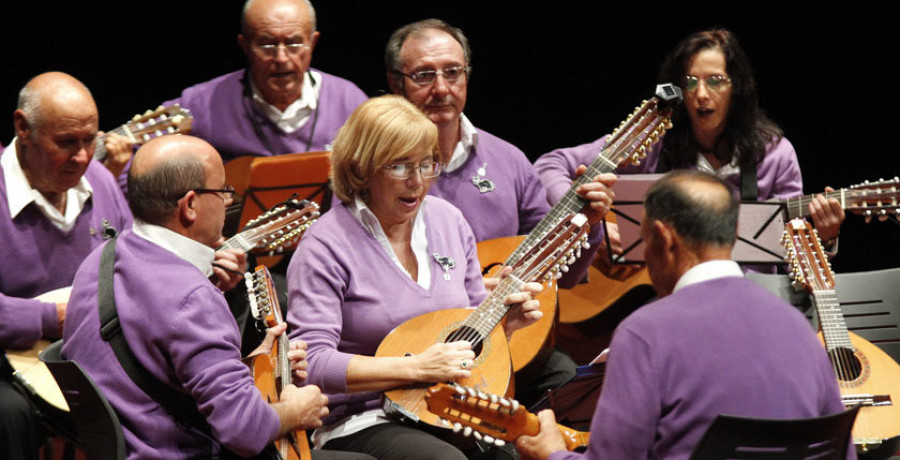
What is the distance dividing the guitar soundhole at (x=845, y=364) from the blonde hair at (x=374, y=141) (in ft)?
5.58

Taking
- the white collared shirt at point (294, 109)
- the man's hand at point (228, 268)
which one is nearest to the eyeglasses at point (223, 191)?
the man's hand at point (228, 268)

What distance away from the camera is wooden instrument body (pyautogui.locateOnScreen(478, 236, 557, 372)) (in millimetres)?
3869

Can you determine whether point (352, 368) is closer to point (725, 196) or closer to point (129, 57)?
point (725, 196)

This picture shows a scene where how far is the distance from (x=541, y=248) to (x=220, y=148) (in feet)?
5.45

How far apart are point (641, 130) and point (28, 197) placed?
228 centimetres

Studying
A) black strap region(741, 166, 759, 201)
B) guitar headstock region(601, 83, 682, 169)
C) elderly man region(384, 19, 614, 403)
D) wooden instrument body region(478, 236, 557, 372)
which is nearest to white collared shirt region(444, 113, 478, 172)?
elderly man region(384, 19, 614, 403)

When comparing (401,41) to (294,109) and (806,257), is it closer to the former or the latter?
(294,109)

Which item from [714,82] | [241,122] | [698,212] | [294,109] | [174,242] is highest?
[714,82]

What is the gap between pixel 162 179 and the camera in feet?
8.84

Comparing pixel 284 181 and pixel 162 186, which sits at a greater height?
pixel 162 186

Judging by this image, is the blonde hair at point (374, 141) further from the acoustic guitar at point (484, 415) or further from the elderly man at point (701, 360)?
the elderly man at point (701, 360)

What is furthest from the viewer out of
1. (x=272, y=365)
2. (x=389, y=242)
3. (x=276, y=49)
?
(x=276, y=49)

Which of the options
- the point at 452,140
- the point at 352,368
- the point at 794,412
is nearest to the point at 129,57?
the point at 452,140

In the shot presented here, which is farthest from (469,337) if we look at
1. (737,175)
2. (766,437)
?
(737,175)
